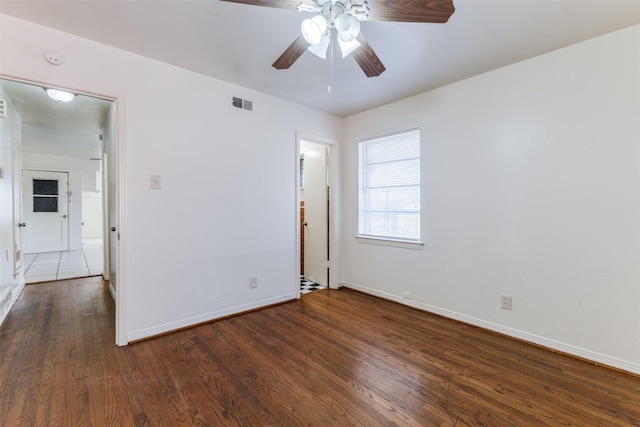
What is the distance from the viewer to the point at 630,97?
2.03 metres

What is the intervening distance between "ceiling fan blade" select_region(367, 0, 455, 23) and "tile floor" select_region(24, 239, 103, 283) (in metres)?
5.88

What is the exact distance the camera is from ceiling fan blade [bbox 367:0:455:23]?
53.9 inches

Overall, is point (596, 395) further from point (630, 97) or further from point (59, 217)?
point (59, 217)

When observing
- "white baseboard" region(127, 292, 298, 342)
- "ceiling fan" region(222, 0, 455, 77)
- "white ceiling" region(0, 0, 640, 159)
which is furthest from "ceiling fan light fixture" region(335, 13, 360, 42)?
"white baseboard" region(127, 292, 298, 342)

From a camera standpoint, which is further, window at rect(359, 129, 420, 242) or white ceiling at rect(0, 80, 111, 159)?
window at rect(359, 129, 420, 242)

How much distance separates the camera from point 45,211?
694 cm

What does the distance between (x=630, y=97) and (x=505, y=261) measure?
152 centimetres

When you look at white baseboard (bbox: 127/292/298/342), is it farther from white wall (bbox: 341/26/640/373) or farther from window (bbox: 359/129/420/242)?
white wall (bbox: 341/26/640/373)

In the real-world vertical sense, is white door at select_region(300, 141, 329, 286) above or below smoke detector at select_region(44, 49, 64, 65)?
below

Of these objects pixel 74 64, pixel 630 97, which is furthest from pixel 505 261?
pixel 74 64

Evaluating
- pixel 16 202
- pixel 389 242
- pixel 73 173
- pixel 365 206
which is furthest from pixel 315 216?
pixel 73 173

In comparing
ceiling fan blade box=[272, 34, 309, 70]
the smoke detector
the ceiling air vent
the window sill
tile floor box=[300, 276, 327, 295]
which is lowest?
tile floor box=[300, 276, 327, 295]

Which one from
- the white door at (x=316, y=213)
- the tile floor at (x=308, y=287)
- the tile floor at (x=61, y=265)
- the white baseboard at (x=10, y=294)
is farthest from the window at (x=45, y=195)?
the tile floor at (x=308, y=287)

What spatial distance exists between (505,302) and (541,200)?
0.99 meters
